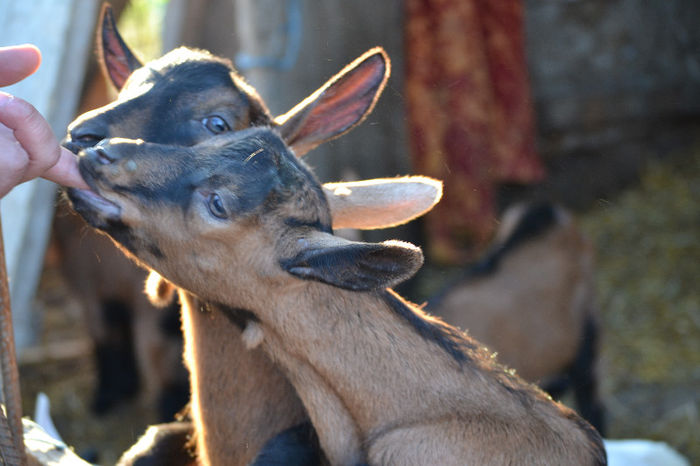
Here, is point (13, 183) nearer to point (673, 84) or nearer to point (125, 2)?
point (125, 2)

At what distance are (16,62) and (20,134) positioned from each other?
205mm

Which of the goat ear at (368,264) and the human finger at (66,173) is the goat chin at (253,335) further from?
the human finger at (66,173)

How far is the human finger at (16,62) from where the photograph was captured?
73.9 inches

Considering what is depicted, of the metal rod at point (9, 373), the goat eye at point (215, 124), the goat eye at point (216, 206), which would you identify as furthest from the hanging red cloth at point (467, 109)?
the metal rod at point (9, 373)

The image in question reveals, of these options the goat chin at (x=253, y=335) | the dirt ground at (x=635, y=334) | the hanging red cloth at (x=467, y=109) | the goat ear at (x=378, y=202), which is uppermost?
the goat ear at (x=378, y=202)

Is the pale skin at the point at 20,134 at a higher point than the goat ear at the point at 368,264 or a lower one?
higher

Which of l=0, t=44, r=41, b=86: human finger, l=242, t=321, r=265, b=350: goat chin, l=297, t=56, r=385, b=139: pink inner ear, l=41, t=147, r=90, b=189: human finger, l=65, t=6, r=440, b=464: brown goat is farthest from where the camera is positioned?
l=297, t=56, r=385, b=139: pink inner ear

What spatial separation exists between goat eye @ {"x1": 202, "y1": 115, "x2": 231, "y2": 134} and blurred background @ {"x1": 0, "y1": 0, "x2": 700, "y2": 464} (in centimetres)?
139

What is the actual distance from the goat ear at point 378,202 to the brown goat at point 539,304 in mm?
1958

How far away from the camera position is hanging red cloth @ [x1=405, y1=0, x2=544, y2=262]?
588 centimetres

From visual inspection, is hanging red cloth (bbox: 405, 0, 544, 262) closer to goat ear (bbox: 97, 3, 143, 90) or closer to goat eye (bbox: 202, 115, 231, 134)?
goat ear (bbox: 97, 3, 143, 90)

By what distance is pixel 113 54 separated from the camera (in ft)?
9.80

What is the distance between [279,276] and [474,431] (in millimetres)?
624

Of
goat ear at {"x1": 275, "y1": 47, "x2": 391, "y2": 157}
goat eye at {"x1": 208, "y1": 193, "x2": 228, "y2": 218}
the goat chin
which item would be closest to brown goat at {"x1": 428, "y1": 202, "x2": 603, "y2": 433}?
goat ear at {"x1": 275, "y1": 47, "x2": 391, "y2": 157}
